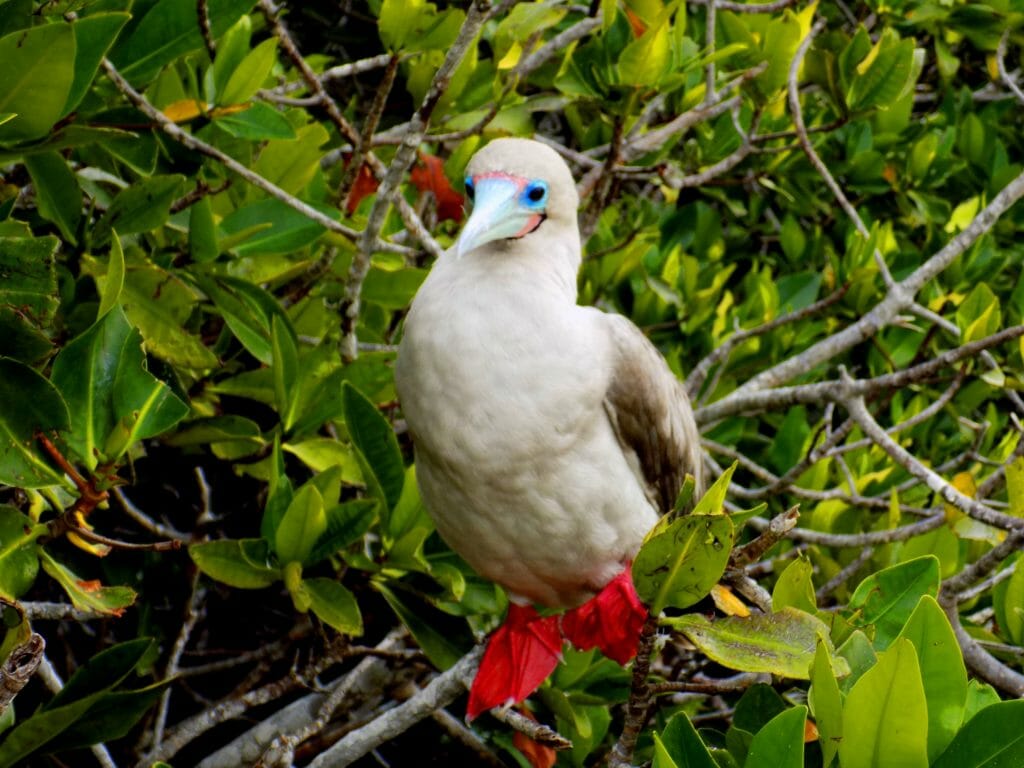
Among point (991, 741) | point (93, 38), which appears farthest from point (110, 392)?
point (991, 741)

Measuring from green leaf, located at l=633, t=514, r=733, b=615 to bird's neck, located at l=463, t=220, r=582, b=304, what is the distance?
918 mm

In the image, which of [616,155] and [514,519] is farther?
[616,155]

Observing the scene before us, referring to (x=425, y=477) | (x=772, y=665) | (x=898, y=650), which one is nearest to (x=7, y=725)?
(x=425, y=477)

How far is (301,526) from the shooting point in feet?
8.65

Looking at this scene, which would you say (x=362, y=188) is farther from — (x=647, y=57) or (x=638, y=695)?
(x=638, y=695)

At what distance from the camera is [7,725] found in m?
2.38

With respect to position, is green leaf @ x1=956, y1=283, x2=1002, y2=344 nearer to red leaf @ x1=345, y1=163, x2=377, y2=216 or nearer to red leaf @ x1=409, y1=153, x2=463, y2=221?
red leaf @ x1=409, y1=153, x2=463, y2=221

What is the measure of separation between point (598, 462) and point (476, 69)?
1.28 meters

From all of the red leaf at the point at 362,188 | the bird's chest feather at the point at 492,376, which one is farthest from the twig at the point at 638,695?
the red leaf at the point at 362,188

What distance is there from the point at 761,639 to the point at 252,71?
179 centimetres

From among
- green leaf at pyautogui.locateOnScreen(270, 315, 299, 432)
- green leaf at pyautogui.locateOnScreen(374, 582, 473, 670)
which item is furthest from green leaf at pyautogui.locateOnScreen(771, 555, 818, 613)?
green leaf at pyautogui.locateOnScreen(270, 315, 299, 432)

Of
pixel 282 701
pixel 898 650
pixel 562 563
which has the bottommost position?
pixel 282 701

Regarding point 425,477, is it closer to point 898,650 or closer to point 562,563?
point 562,563

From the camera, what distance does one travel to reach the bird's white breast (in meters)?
2.55
